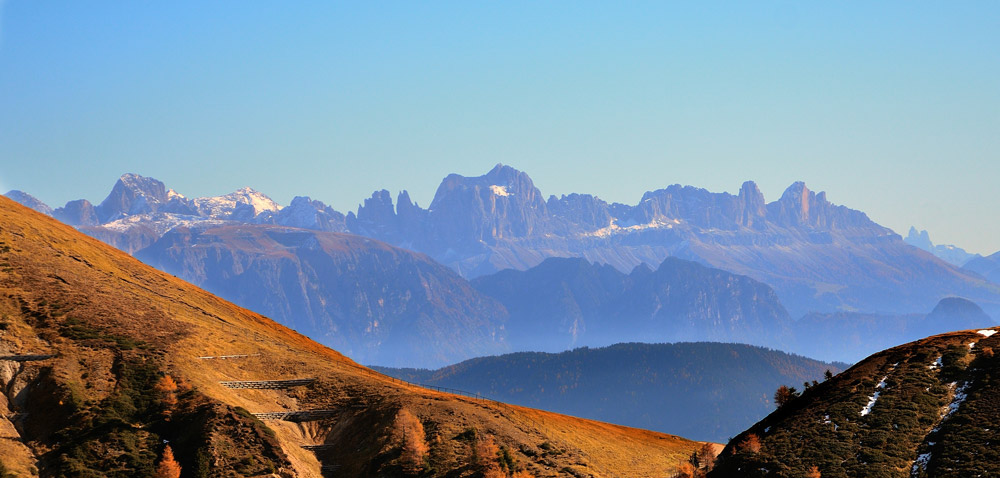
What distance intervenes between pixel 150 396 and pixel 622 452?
8530 centimetres

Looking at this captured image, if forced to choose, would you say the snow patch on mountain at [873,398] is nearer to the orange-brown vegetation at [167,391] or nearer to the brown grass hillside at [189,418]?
the brown grass hillside at [189,418]

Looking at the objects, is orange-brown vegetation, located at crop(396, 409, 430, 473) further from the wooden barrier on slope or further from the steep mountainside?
the steep mountainside

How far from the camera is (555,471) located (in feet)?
555

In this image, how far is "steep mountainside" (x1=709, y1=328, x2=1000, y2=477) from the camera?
466 ft

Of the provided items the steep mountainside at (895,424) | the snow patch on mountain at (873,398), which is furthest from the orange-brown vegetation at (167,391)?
the snow patch on mountain at (873,398)

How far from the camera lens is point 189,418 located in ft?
522

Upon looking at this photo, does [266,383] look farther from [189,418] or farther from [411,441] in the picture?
[411,441]

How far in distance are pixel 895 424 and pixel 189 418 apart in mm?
105207

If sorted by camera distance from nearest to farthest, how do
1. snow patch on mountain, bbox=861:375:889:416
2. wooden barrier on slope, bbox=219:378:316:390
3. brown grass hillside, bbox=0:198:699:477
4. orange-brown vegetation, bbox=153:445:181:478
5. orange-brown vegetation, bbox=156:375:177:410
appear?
orange-brown vegetation, bbox=153:445:181:478, brown grass hillside, bbox=0:198:699:477, snow patch on mountain, bbox=861:375:889:416, orange-brown vegetation, bbox=156:375:177:410, wooden barrier on slope, bbox=219:378:316:390

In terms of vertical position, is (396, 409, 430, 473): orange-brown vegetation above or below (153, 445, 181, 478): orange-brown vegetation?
above

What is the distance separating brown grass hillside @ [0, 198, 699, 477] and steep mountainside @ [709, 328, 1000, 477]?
30874 mm

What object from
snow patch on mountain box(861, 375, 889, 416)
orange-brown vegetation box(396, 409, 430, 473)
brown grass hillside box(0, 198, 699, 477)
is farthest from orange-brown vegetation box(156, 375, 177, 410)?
snow patch on mountain box(861, 375, 889, 416)

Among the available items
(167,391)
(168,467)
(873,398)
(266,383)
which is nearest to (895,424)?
(873,398)

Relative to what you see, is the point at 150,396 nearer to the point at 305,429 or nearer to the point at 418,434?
the point at 305,429
